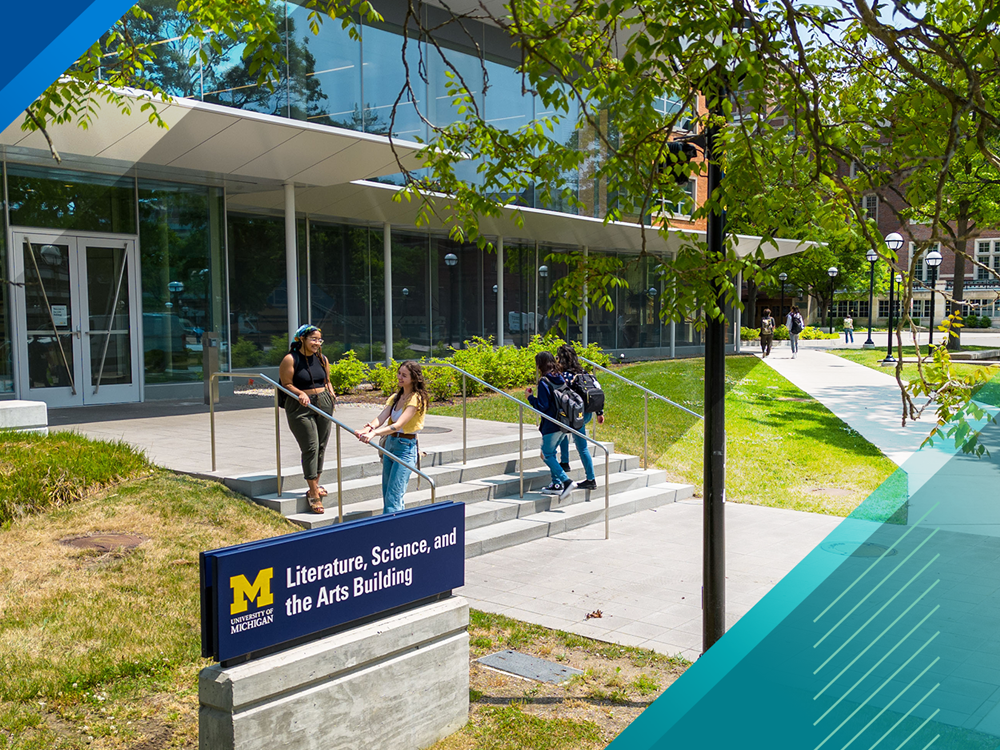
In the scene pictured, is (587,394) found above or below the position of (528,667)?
above

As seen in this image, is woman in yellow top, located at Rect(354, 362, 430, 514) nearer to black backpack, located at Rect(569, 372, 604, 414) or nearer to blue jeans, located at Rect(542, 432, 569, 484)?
blue jeans, located at Rect(542, 432, 569, 484)

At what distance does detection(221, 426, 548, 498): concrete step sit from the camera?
8977mm

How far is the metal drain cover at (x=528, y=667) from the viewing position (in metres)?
5.77

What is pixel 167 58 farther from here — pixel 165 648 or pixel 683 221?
pixel 683 221

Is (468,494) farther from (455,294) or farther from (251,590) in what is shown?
(455,294)

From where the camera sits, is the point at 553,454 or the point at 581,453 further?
the point at 581,453

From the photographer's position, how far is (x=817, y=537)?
10.1 m

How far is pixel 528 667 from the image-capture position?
5941 millimetres

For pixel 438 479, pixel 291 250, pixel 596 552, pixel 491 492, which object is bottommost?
pixel 596 552

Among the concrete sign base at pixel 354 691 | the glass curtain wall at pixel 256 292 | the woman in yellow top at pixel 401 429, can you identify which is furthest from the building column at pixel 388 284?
the concrete sign base at pixel 354 691

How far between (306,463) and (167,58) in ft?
26.7

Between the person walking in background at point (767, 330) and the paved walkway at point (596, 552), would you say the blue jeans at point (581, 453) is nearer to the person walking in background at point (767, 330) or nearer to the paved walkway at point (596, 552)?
the paved walkway at point (596, 552)

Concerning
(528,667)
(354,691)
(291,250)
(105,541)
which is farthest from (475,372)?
(354,691)

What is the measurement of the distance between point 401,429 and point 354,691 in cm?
406
